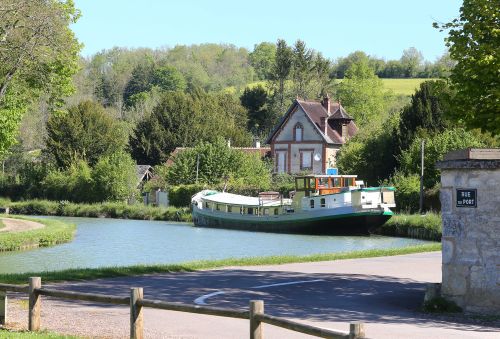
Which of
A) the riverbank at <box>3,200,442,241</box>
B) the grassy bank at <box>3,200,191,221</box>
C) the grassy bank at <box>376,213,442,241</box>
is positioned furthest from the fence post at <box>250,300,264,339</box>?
the grassy bank at <box>3,200,191,221</box>

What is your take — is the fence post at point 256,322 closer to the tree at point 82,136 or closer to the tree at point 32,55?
the tree at point 32,55

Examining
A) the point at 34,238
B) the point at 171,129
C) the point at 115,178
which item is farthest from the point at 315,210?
the point at 171,129

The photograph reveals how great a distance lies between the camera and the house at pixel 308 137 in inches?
3455

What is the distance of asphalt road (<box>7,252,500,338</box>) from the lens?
46.7 ft

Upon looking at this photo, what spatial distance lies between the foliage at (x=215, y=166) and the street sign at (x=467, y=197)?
6477 cm

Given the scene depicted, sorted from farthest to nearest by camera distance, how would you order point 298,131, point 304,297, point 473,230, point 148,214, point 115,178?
point 298,131 < point 115,178 < point 148,214 < point 304,297 < point 473,230

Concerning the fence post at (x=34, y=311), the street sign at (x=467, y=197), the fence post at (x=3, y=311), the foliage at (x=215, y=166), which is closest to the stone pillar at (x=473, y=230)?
the street sign at (x=467, y=197)

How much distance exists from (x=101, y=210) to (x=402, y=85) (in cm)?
8432

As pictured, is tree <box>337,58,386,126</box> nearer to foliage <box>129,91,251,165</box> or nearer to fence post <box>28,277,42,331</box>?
foliage <box>129,91,251,165</box>

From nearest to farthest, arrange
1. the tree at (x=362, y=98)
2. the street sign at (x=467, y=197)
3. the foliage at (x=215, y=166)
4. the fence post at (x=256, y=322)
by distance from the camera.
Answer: the fence post at (x=256, y=322)
the street sign at (x=467, y=197)
the foliage at (x=215, y=166)
the tree at (x=362, y=98)

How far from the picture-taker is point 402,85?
152625 millimetres

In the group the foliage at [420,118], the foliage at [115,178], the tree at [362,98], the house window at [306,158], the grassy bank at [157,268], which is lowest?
the grassy bank at [157,268]

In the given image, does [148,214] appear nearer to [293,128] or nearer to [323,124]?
[293,128]

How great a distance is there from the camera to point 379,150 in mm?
72875
